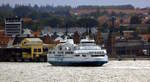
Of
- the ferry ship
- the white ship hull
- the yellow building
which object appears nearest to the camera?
the white ship hull

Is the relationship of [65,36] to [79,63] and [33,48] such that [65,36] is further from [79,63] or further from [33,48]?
[79,63]

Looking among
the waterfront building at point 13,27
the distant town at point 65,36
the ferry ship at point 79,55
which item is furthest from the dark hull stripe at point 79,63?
the waterfront building at point 13,27

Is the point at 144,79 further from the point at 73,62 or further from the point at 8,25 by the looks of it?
the point at 8,25

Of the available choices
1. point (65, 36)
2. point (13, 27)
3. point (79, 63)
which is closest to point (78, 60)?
point (79, 63)

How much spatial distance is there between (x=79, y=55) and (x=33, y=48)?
32069 mm

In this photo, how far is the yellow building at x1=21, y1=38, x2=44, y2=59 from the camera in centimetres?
11025

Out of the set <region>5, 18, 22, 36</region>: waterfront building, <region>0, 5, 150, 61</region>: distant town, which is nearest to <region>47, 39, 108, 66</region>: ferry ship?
<region>0, 5, 150, 61</region>: distant town

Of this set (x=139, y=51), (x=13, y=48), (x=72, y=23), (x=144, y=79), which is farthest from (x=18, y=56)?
(x=72, y=23)

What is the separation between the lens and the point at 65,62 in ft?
272

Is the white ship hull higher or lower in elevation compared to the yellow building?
higher

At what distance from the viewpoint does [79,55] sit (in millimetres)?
81188

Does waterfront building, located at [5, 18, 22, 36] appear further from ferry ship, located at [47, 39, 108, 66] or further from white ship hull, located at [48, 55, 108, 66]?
white ship hull, located at [48, 55, 108, 66]

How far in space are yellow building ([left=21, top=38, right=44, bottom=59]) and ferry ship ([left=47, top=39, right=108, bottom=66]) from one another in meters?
23.5

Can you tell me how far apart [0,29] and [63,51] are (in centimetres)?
8070
